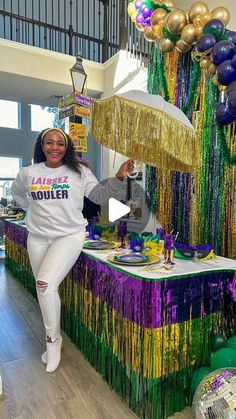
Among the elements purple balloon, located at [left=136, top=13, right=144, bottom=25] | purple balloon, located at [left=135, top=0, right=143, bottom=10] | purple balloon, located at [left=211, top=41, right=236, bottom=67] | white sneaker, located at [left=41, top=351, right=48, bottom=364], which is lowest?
white sneaker, located at [left=41, top=351, right=48, bottom=364]

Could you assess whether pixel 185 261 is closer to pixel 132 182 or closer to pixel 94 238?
pixel 94 238

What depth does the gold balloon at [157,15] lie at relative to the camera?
278 centimetres

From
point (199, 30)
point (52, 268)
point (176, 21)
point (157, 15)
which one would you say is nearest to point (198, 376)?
point (52, 268)

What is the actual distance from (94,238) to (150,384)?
1230 mm

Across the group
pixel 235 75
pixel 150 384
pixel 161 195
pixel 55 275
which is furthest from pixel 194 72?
pixel 150 384

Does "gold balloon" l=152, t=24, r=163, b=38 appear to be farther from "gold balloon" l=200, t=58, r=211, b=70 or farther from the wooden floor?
the wooden floor

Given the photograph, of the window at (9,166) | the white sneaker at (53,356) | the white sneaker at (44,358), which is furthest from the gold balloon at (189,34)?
the window at (9,166)

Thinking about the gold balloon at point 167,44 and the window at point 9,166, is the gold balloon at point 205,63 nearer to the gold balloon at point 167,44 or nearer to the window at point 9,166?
the gold balloon at point 167,44

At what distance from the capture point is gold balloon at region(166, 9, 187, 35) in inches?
101

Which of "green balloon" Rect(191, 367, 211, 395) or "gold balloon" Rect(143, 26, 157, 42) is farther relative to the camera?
"gold balloon" Rect(143, 26, 157, 42)

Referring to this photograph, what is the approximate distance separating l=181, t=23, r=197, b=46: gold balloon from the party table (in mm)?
1802

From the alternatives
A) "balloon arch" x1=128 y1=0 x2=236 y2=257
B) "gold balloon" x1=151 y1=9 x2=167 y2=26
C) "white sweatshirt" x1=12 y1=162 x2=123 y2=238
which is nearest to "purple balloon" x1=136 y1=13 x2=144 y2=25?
"balloon arch" x1=128 y1=0 x2=236 y2=257

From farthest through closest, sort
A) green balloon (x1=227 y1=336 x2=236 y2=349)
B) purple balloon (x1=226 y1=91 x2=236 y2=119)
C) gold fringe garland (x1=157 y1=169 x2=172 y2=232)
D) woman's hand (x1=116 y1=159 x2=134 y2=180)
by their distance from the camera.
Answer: gold fringe garland (x1=157 y1=169 x2=172 y2=232)
purple balloon (x1=226 y1=91 x2=236 y2=119)
woman's hand (x1=116 y1=159 x2=134 y2=180)
green balloon (x1=227 y1=336 x2=236 y2=349)

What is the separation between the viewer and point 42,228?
6.71ft
